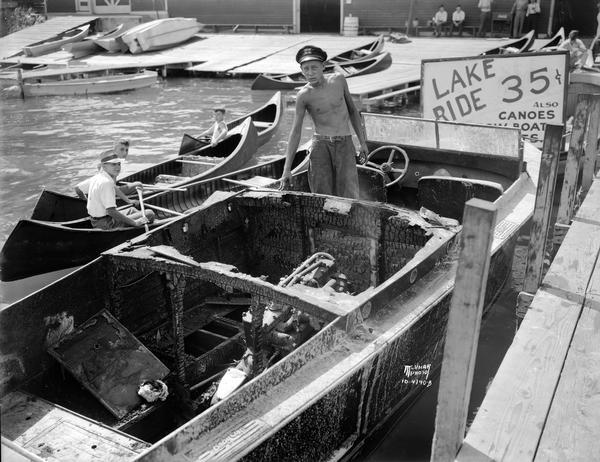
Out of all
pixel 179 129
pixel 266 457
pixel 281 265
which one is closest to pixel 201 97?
pixel 179 129

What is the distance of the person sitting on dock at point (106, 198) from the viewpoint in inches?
286

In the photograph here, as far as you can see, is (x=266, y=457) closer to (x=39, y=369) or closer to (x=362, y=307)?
(x=362, y=307)

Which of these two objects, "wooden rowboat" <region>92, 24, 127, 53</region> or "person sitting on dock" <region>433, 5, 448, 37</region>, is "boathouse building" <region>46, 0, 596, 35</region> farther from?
"wooden rowboat" <region>92, 24, 127, 53</region>

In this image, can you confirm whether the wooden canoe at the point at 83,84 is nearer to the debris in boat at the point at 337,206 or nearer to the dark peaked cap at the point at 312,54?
the dark peaked cap at the point at 312,54

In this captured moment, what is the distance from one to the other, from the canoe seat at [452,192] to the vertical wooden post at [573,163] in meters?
1.00

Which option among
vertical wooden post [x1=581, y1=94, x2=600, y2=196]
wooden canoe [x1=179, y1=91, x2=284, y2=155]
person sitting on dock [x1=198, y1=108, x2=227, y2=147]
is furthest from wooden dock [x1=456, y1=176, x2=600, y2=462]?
wooden canoe [x1=179, y1=91, x2=284, y2=155]

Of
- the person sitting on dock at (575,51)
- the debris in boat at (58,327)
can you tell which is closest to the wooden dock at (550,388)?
the debris in boat at (58,327)

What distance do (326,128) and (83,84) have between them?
1661 centimetres

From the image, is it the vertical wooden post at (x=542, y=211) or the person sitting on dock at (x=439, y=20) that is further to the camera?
the person sitting on dock at (x=439, y=20)

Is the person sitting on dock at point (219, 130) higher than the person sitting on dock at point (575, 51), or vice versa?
the person sitting on dock at point (575, 51)

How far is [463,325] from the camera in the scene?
2.98 m

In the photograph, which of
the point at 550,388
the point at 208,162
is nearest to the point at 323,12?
the point at 208,162

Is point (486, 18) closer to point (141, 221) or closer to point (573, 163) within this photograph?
point (573, 163)

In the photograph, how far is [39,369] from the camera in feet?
16.3
